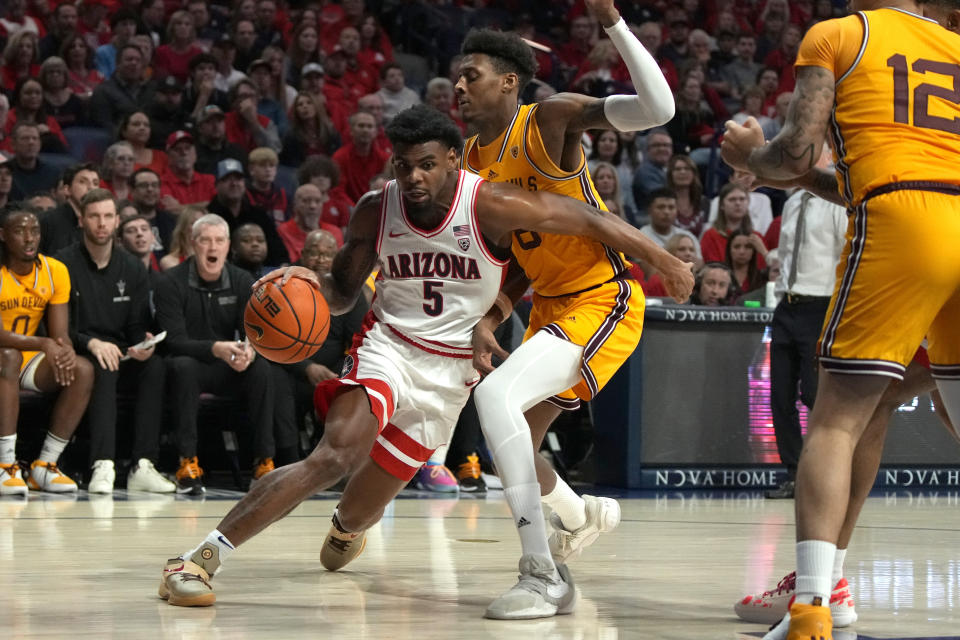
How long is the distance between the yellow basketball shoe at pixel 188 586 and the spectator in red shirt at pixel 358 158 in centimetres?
738

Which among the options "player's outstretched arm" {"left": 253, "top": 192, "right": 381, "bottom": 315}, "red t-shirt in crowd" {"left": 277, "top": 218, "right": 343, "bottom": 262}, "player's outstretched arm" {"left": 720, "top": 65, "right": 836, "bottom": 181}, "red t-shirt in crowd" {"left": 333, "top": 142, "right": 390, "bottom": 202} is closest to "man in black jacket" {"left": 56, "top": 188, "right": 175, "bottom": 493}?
"red t-shirt in crowd" {"left": 277, "top": 218, "right": 343, "bottom": 262}

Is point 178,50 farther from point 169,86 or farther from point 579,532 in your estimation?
point 579,532

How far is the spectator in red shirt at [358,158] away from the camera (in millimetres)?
11125

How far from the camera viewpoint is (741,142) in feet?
11.7

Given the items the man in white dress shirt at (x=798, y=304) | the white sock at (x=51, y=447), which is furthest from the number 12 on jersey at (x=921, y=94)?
the white sock at (x=51, y=447)

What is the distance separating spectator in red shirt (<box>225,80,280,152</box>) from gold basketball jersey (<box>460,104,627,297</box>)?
22.0 feet

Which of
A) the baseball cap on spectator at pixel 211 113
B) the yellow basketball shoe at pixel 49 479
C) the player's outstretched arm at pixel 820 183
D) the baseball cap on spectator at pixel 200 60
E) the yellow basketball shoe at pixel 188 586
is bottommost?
the yellow basketball shoe at pixel 49 479

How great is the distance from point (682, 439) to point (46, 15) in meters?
7.30

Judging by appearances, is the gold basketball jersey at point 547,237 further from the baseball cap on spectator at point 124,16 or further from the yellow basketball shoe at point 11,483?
the baseball cap on spectator at point 124,16

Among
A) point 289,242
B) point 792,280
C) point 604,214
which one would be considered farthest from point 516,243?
point 289,242

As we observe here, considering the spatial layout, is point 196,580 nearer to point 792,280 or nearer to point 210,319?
point 210,319

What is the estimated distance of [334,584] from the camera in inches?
176

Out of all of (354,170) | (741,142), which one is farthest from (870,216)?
(354,170)

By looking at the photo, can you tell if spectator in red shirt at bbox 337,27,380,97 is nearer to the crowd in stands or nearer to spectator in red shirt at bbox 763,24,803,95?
the crowd in stands
